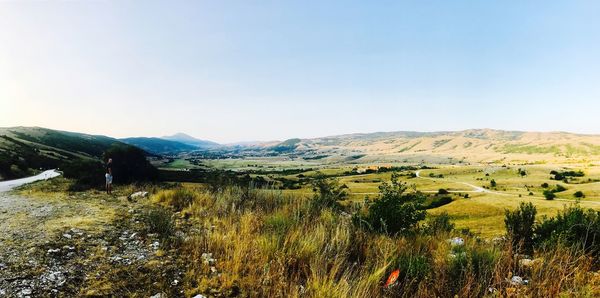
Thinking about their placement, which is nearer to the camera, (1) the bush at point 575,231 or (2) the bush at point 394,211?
(1) the bush at point 575,231

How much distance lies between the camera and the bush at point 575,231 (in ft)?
27.7

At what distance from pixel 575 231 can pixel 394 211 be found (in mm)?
4819

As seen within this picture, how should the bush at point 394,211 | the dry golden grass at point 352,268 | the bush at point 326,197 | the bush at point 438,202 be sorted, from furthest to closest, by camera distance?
the bush at point 438,202, the bush at point 326,197, the bush at point 394,211, the dry golden grass at point 352,268

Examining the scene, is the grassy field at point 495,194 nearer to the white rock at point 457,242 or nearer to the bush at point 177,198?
the bush at point 177,198

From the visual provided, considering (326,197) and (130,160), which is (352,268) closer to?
(326,197)

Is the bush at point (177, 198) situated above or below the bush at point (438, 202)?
above

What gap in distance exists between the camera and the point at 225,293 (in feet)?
17.9

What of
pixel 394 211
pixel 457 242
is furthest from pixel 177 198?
pixel 457 242

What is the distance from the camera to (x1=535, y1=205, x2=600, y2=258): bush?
8445 mm

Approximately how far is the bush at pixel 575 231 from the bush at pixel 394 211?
325cm

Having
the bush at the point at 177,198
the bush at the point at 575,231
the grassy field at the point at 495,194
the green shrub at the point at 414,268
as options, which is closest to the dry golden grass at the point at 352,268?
the green shrub at the point at 414,268

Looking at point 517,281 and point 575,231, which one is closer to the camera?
point 517,281

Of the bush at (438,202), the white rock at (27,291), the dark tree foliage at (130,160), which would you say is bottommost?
the bush at (438,202)

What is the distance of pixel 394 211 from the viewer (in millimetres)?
9867
